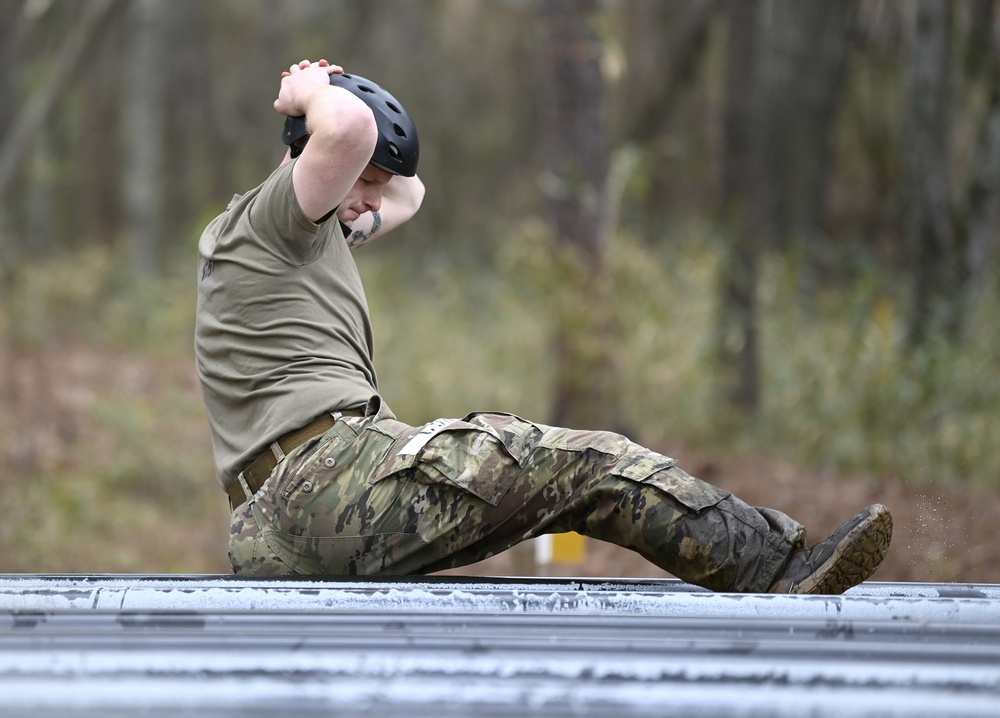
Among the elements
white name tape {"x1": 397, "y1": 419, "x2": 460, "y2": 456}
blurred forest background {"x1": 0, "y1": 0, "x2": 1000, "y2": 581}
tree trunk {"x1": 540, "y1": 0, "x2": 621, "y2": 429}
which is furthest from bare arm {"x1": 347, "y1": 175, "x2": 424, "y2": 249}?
tree trunk {"x1": 540, "y1": 0, "x2": 621, "y2": 429}

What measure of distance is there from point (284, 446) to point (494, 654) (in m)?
1.37

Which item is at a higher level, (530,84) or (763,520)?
(530,84)

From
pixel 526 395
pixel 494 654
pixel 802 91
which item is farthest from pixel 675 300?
pixel 494 654

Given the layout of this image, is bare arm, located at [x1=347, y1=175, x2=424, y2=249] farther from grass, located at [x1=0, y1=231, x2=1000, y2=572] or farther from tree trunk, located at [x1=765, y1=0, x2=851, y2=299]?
tree trunk, located at [x1=765, y1=0, x2=851, y2=299]

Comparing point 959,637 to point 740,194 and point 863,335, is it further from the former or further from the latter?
point 740,194

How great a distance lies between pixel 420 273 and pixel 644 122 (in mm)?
3789

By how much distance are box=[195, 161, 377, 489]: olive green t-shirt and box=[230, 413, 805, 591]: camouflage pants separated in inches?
4.6

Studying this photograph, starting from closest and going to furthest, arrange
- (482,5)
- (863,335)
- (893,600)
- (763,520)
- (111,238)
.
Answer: (893,600) < (763,520) < (863,335) < (482,5) < (111,238)

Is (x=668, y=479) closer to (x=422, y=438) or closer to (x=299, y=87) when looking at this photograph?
(x=422, y=438)

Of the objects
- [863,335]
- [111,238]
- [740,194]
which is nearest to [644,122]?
[740,194]

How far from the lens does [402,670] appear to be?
1.98 meters

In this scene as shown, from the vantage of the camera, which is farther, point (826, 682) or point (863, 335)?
point (863, 335)

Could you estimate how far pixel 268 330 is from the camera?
132 inches

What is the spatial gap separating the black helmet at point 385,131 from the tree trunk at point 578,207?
16.4 ft
